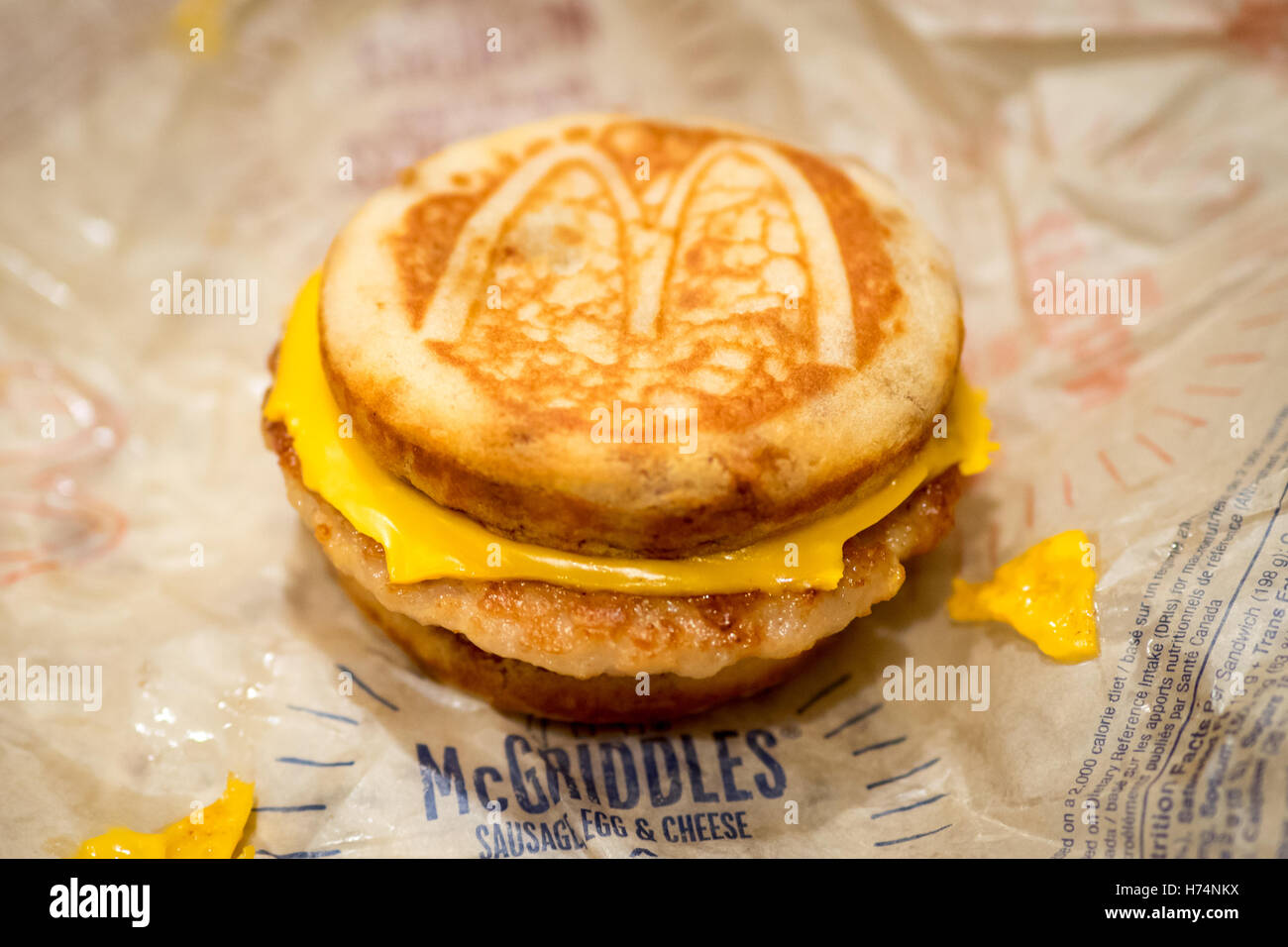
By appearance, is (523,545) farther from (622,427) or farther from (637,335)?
(637,335)

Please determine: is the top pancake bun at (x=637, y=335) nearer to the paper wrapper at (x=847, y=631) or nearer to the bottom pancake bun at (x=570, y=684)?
the bottom pancake bun at (x=570, y=684)

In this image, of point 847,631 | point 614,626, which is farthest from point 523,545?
point 847,631

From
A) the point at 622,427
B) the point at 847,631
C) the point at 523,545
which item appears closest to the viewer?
the point at 622,427

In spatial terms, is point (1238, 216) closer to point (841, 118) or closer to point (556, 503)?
point (841, 118)

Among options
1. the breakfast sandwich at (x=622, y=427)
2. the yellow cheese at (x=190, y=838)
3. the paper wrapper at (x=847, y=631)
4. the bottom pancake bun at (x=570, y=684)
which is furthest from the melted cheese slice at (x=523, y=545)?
the yellow cheese at (x=190, y=838)

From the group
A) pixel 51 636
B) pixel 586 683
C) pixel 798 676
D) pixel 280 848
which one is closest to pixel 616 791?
pixel 586 683

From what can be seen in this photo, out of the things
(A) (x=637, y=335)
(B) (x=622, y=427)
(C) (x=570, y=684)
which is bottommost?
(C) (x=570, y=684)
